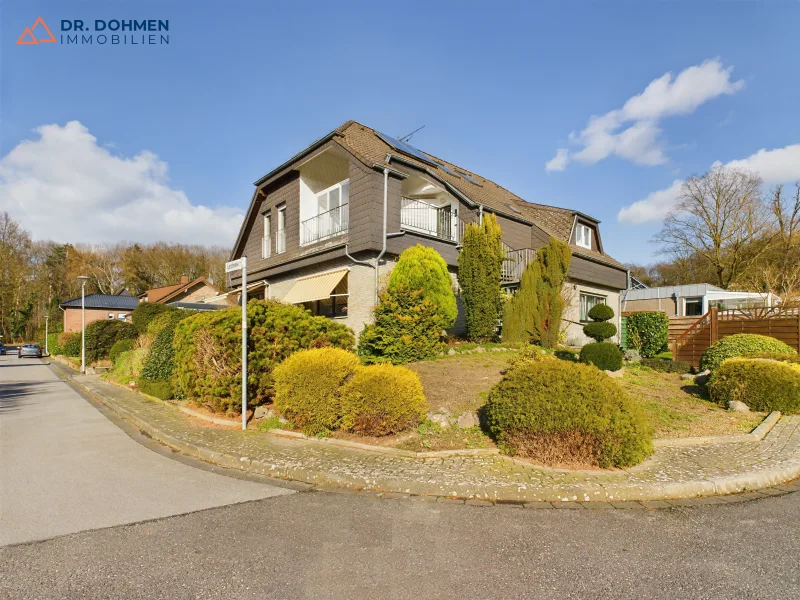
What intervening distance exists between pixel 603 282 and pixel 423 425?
710 inches

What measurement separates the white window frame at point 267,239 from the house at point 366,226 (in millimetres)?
52

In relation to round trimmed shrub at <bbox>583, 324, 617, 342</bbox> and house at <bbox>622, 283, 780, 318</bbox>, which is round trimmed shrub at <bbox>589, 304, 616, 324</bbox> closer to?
round trimmed shrub at <bbox>583, 324, 617, 342</bbox>

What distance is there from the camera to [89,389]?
15.0m

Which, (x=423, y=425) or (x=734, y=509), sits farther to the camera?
(x=423, y=425)

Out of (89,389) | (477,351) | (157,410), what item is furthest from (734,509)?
(89,389)

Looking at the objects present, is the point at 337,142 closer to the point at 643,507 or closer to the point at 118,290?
the point at 643,507

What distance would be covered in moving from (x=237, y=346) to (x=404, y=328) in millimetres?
4587

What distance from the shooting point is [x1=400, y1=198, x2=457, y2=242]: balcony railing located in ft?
52.3

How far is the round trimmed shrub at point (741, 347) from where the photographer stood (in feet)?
35.2

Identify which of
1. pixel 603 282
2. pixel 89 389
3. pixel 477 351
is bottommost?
pixel 89 389

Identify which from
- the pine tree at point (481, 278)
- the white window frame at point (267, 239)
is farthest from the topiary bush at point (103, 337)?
the pine tree at point (481, 278)

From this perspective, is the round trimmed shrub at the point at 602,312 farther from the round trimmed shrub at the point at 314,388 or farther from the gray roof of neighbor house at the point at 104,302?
the gray roof of neighbor house at the point at 104,302

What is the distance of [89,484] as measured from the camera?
526 cm

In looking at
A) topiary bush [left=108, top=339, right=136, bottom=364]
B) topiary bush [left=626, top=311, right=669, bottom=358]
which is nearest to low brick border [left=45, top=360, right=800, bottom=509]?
topiary bush [left=626, top=311, right=669, bottom=358]
